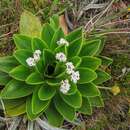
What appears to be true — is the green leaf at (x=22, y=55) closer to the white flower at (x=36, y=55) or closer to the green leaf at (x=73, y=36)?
the white flower at (x=36, y=55)

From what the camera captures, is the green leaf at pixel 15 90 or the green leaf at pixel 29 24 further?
the green leaf at pixel 29 24

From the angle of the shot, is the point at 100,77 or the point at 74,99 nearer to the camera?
the point at 74,99

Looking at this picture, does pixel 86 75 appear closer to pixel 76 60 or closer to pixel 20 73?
pixel 76 60

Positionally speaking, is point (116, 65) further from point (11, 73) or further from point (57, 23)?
point (11, 73)

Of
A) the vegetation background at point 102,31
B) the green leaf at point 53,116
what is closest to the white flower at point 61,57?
the green leaf at point 53,116

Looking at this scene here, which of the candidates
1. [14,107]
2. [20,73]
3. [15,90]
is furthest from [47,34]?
[14,107]

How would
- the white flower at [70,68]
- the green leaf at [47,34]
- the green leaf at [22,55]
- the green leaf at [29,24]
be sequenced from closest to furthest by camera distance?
the white flower at [70,68]
the green leaf at [22,55]
the green leaf at [47,34]
the green leaf at [29,24]

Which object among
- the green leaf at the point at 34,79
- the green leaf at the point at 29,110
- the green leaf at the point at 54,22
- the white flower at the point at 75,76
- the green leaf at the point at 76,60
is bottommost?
the green leaf at the point at 29,110

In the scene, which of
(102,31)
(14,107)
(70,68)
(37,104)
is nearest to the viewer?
(70,68)

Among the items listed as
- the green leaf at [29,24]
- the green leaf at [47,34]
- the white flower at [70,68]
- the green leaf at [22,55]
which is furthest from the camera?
the green leaf at [29,24]
